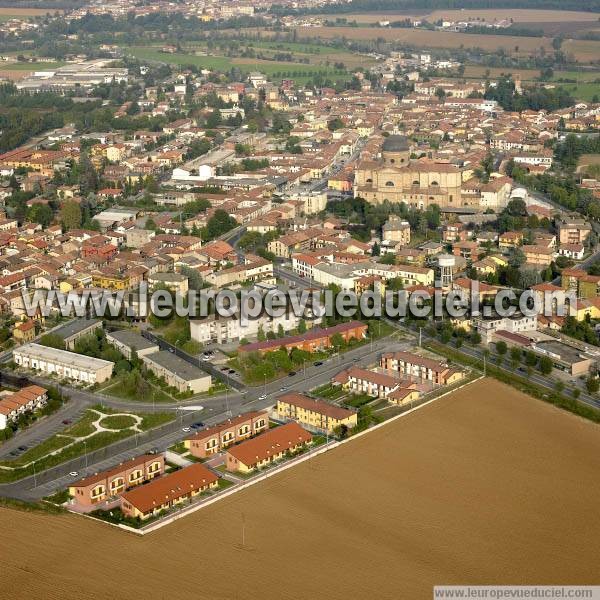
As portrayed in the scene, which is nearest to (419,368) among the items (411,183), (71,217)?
(71,217)

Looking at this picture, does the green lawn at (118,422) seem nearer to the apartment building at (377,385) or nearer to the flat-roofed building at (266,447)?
the flat-roofed building at (266,447)

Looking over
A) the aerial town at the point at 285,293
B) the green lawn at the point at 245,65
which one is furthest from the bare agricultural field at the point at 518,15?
the aerial town at the point at 285,293

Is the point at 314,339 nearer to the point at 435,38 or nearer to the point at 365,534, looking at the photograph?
the point at 365,534

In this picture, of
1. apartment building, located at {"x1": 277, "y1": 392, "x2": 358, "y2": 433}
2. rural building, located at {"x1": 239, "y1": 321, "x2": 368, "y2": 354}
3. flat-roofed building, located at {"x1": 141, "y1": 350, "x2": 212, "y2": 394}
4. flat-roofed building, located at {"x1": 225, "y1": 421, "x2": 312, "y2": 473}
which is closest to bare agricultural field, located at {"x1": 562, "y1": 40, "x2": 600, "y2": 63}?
rural building, located at {"x1": 239, "y1": 321, "x2": 368, "y2": 354}

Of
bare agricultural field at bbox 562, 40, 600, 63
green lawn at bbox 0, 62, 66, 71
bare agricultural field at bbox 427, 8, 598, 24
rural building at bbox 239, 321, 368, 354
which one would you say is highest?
bare agricultural field at bbox 427, 8, 598, 24

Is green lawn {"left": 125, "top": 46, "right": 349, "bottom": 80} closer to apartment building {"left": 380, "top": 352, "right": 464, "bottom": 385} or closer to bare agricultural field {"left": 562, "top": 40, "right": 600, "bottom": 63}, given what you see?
bare agricultural field {"left": 562, "top": 40, "right": 600, "bottom": 63}
